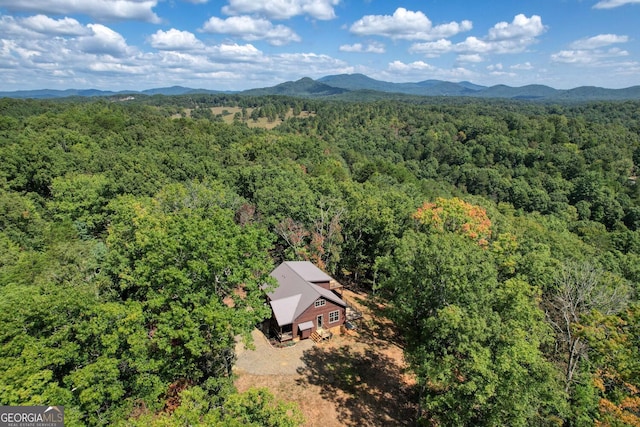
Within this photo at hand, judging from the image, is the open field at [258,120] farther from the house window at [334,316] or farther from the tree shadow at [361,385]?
the tree shadow at [361,385]

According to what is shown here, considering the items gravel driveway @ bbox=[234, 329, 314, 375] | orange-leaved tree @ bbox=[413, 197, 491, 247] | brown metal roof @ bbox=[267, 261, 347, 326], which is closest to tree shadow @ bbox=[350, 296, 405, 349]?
brown metal roof @ bbox=[267, 261, 347, 326]

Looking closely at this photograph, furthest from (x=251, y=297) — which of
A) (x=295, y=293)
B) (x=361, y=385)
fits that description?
(x=295, y=293)

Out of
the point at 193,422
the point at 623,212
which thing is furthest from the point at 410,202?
the point at 623,212

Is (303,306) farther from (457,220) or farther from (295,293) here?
(457,220)

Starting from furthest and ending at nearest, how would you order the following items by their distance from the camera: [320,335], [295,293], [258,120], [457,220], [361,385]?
[258,120] < [457,220] < [295,293] < [320,335] < [361,385]

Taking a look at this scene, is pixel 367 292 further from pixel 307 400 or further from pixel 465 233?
pixel 307 400

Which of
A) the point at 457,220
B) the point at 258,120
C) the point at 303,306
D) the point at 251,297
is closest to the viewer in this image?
the point at 251,297

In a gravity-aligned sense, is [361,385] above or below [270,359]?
below
